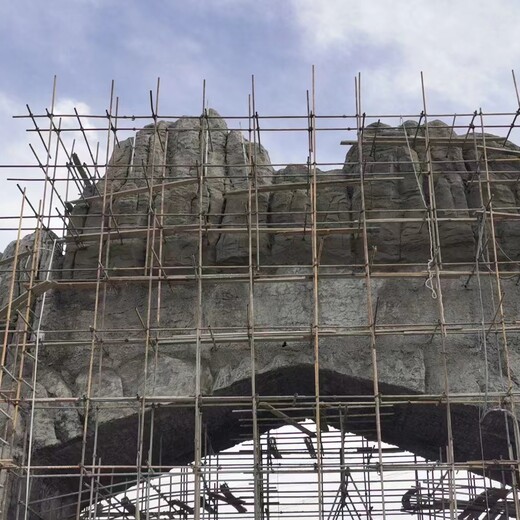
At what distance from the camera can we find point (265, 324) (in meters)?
11.8

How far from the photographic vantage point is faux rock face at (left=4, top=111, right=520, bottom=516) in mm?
11539

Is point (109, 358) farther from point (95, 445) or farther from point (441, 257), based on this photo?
point (441, 257)

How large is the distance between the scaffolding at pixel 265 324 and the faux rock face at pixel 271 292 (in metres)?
0.02

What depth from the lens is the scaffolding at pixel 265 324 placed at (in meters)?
11.3

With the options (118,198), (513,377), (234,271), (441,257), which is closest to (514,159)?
(441,257)

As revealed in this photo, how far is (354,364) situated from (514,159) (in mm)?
3185

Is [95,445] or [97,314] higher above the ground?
[97,314]

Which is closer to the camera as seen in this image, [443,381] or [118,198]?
[443,381]

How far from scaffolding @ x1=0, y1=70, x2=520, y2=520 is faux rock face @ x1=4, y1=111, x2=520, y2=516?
2 cm

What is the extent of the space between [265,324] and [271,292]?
43cm

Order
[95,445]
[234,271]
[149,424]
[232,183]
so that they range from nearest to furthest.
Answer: [95,445]
[149,424]
[234,271]
[232,183]

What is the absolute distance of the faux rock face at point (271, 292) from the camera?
11539mm

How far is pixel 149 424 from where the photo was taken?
37.8 feet

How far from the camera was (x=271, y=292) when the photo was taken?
39.7 feet
